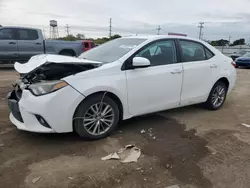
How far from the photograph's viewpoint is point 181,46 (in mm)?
4781

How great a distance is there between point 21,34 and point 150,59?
9.20 meters

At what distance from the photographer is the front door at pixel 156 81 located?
4.06 m

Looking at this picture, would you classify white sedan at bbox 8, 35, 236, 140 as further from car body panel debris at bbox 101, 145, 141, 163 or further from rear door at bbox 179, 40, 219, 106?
car body panel debris at bbox 101, 145, 141, 163

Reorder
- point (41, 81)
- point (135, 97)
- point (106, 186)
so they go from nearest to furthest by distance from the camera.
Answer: point (106, 186), point (41, 81), point (135, 97)

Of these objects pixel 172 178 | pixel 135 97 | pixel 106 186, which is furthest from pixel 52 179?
pixel 135 97

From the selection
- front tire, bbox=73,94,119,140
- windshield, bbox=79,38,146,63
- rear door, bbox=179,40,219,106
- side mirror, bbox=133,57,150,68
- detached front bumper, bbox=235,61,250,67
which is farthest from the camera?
detached front bumper, bbox=235,61,250,67

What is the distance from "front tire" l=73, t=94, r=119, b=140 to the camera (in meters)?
3.61

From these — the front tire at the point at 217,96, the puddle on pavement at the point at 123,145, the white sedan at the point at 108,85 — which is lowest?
the puddle on pavement at the point at 123,145

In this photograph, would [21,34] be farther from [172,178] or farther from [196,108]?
[172,178]

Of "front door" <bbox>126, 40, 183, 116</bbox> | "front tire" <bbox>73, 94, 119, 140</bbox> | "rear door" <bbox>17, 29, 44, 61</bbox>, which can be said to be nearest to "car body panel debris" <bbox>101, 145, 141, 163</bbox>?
"front tire" <bbox>73, 94, 119, 140</bbox>

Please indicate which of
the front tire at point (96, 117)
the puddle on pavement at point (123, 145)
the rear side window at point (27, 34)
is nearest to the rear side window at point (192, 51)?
the puddle on pavement at point (123, 145)

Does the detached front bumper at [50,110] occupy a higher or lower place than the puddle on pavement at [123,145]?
higher

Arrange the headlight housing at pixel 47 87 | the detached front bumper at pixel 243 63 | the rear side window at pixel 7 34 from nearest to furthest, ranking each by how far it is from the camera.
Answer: the headlight housing at pixel 47 87 < the rear side window at pixel 7 34 < the detached front bumper at pixel 243 63

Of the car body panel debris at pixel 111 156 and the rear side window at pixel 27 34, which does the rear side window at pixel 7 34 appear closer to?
the rear side window at pixel 27 34
